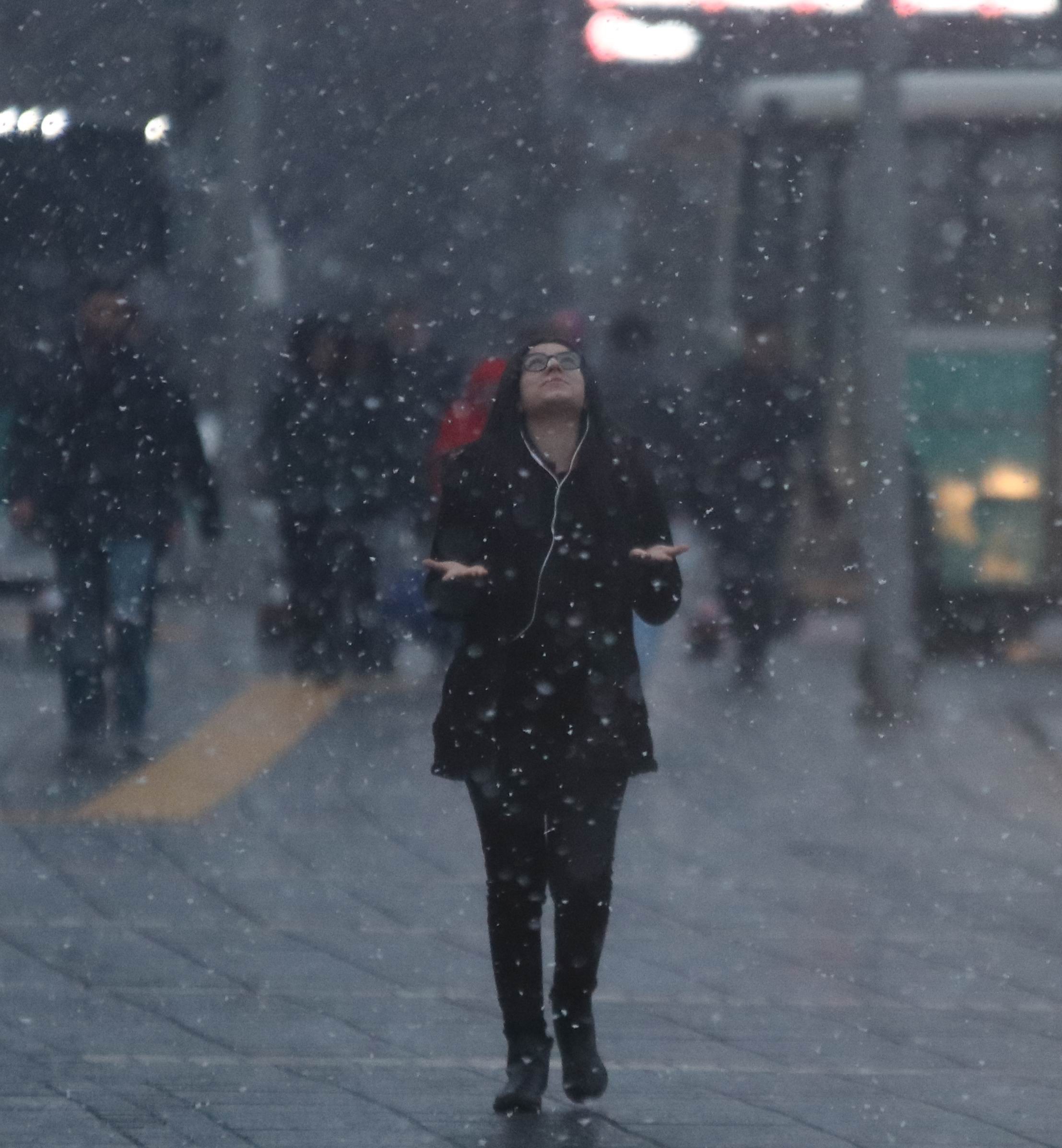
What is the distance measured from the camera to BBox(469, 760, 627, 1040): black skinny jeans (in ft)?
13.9

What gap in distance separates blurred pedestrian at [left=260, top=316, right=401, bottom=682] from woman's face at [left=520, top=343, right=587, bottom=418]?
612 cm

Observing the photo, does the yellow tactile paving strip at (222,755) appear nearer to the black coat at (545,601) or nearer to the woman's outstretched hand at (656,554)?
the black coat at (545,601)

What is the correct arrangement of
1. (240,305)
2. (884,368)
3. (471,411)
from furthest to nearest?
1. (240,305)
2. (884,368)
3. (471,411)

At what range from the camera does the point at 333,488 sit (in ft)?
36.5

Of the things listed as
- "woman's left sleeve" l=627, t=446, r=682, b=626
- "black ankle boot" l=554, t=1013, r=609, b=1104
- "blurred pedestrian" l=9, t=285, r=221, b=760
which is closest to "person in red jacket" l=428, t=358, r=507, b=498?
"blurred pedestrian" l=9, t=285, r=221, b=760

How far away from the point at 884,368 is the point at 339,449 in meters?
2.62

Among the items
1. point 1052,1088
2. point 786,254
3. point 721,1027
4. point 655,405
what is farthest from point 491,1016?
point 655,405

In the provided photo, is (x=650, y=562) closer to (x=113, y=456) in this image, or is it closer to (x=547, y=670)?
(x=547, y=670)

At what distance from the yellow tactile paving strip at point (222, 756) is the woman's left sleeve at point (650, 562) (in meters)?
3.09

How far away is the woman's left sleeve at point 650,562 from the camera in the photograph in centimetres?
427

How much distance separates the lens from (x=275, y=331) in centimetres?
1522

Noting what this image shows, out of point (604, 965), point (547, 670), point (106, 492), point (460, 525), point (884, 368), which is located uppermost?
point (884, 368)

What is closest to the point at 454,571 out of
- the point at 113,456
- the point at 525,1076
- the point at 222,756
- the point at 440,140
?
the point at 525,1076

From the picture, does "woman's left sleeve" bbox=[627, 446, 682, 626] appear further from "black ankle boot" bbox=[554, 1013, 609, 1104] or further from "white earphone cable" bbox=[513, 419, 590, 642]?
"black ankle boot" bbox=[554, 1013, 609, 1104]
